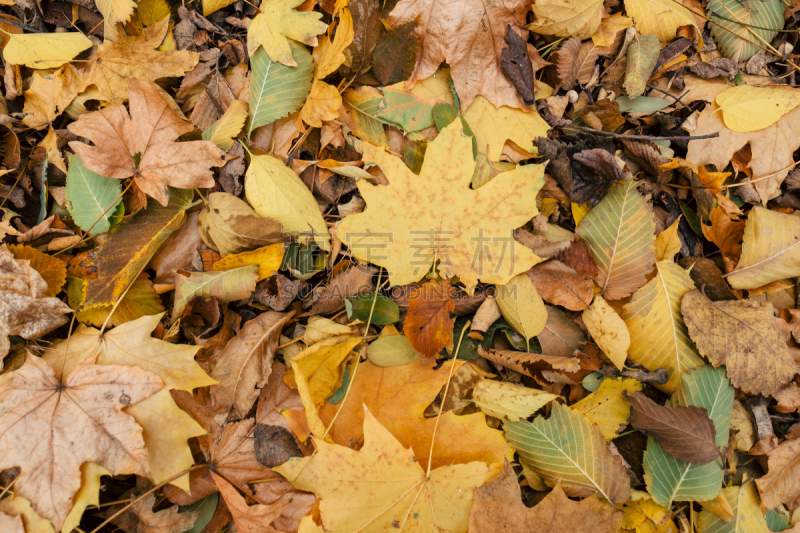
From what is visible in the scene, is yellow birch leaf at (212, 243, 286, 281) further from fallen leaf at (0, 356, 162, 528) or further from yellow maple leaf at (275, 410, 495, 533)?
yellow maple leaf at (275, 410, 495, 533)

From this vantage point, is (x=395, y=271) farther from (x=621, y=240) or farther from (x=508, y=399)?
(x=621, y=240)

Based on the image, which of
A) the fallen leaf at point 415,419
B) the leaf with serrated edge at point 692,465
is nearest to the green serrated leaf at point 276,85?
the fallen leaf at point 415,419

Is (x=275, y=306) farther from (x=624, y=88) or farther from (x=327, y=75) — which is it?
(x=624, y=88)

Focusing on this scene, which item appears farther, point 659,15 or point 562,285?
point 659,15

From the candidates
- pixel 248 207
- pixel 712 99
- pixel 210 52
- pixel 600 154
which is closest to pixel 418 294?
pixel 248 207

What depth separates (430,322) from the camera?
1.64 meters

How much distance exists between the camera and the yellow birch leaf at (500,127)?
176cm

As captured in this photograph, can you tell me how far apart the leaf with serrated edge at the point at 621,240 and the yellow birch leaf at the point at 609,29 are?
1.99 ft

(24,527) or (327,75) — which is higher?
(327,75)

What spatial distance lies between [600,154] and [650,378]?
2.74 feet

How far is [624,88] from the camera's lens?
5.96 ft

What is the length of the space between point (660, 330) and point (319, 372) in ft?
4.11

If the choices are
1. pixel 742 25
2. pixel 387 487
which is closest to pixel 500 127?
pixel 742 25

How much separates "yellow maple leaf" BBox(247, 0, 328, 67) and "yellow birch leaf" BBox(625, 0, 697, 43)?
1.27 meters
